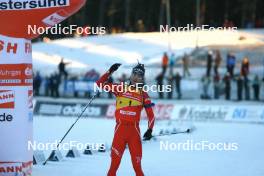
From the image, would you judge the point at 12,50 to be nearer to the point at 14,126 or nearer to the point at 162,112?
the point at 14,126

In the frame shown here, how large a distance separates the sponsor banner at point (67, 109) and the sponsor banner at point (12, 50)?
14414 millimetres

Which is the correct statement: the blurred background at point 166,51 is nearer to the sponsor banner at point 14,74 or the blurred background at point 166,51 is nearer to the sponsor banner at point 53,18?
the sponsor banner at point 53,18

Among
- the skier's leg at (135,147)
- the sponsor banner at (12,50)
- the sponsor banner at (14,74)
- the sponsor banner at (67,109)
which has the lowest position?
the sponsor banner at (67,109)

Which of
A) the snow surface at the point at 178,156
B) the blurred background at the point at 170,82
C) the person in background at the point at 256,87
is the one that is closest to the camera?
the snow surface at the point at 178,156

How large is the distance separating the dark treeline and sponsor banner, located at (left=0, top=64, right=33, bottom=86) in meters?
37.2

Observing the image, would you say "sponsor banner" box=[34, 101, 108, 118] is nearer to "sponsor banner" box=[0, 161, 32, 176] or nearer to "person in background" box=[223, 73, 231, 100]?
"person in background" box=[223, 73, 231, 100]

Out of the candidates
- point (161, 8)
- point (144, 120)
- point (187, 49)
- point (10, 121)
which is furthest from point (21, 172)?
point (161, 8)

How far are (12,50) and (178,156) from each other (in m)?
5.31

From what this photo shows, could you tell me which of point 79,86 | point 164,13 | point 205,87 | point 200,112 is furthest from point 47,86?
point 164,13

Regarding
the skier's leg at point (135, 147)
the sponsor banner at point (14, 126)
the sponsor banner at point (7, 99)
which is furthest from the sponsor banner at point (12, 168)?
the skier's leg at point (135, 147)

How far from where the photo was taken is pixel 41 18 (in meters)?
8.90

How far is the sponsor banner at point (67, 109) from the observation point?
77.4 ft

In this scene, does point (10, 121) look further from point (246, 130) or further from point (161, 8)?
point (161, 8)

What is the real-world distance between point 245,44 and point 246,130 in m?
20.3
